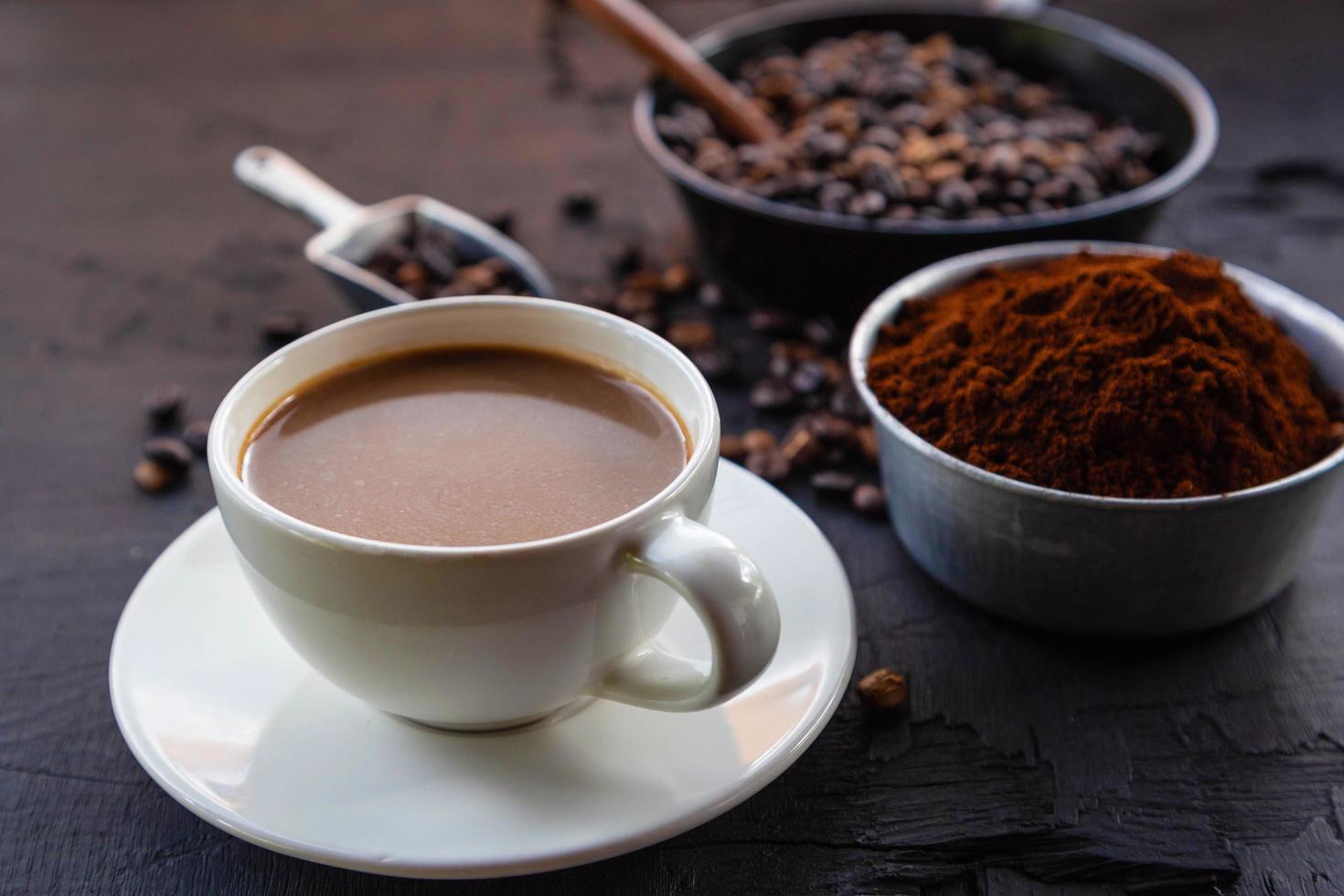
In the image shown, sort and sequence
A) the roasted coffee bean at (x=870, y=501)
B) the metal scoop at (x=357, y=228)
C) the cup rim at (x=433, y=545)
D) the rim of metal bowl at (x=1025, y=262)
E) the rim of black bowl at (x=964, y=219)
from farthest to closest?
1. the metal scoop at (x=357, y=228)
2. the rim of black bowl at (x=964, y=219)
3. the roasted coffee bean at (x=870, y=501)
4. the rim of metal bowl at (x=1025, y=262)
5. the cup rim at (x=433, y=545)

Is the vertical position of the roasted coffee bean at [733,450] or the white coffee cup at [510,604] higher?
the white coffee cup at [510,604]

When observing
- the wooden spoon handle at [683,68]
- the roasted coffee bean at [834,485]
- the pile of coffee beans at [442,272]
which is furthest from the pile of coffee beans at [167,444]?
the wooden spoon handle at [683,68]

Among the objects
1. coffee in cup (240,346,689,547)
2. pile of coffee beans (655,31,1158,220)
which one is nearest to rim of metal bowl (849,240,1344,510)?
pile of coffee beans (655,31,1158,220)

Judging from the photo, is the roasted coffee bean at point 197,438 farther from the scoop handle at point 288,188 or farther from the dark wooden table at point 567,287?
the scoop handle at point 288,188

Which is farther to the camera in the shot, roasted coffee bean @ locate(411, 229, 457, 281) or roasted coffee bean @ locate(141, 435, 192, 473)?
roasted coffee bean @ locate(411, 229, 457, 281)

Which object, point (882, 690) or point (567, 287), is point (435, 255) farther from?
point (882, 690)

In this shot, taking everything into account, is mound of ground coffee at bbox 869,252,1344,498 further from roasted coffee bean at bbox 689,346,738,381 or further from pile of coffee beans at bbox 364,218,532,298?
pile of coffee beans at bbox 364,218,532,298
